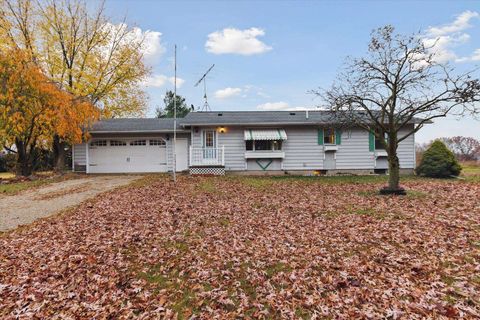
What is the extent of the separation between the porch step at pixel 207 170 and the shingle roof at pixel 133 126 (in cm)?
313

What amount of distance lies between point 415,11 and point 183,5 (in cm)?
1051

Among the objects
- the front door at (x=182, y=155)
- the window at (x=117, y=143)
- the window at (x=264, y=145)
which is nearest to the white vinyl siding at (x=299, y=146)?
the window at (x=264, y=145)

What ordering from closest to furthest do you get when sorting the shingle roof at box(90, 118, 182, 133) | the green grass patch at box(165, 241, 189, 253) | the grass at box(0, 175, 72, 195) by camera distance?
the green grass patch at box(165, 241, 189, 253), the grass at box(0, 175, 72, 195), the shingle roof at box(90, 118, 182, 133)

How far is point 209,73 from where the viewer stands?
20031 millimetres

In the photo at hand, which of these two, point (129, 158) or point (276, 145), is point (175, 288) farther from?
point (129, 158)

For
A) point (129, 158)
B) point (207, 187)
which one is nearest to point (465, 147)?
point (207, 187)

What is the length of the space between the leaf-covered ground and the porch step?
789 centimetres

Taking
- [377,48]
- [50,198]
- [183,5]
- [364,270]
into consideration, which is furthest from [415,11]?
[50,198]

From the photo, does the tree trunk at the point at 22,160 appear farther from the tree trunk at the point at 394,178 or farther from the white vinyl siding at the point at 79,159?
the tree trunk at the point at 394,178

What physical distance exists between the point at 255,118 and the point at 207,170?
4.29 meters

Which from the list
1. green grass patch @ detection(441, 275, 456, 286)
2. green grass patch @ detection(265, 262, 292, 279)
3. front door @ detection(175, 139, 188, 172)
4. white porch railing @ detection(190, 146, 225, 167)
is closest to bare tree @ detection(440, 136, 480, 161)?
white porch railing @ detection(190, 146, 225, 167)

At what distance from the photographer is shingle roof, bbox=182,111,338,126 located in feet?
52.6

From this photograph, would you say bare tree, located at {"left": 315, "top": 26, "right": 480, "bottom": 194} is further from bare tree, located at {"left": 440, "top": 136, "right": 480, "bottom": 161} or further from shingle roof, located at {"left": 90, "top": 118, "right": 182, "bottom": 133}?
bare tree, located at {"left": 440, "top": 136, "right": 480, "bottom": 161}

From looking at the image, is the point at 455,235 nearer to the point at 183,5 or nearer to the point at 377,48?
the point at 377,48
